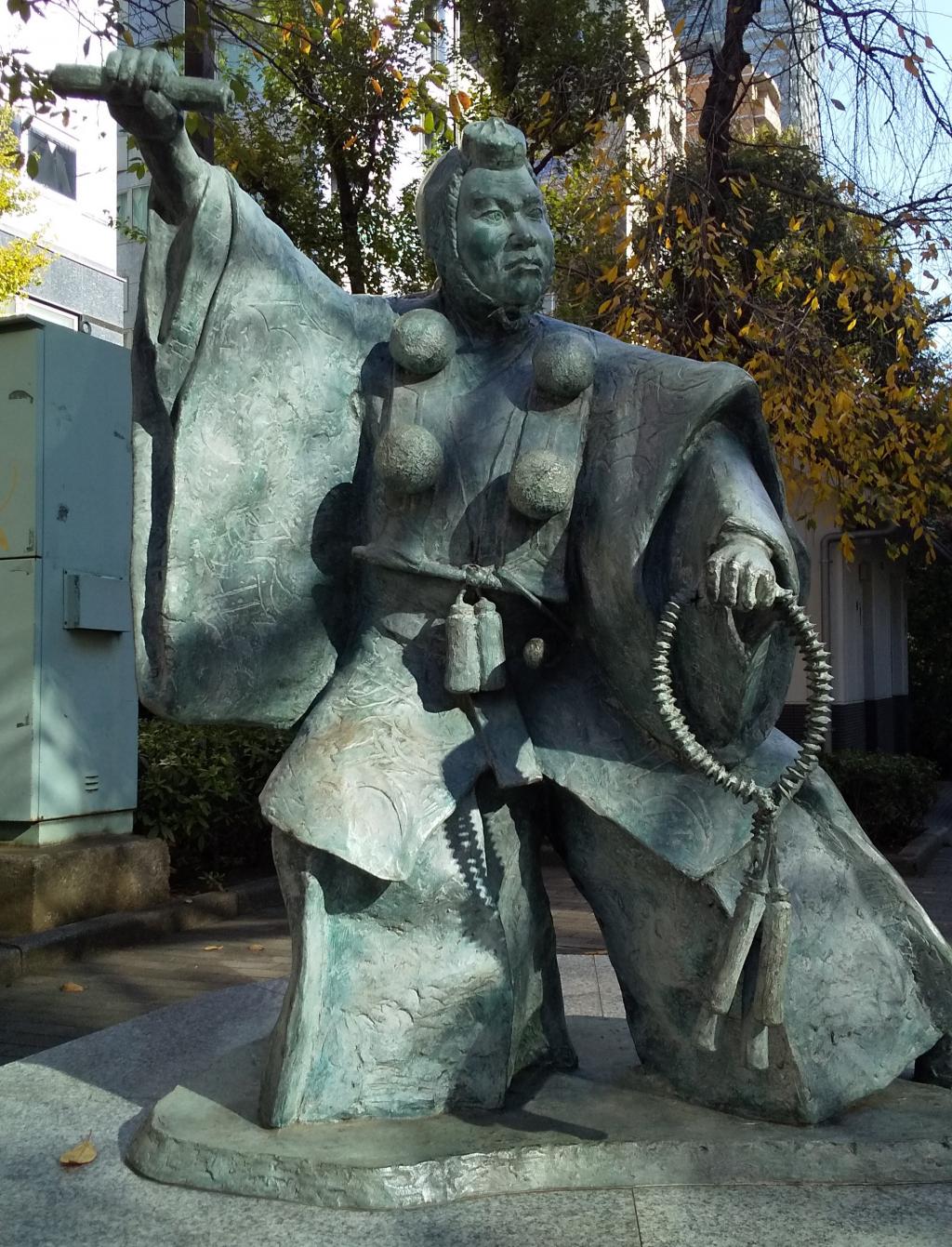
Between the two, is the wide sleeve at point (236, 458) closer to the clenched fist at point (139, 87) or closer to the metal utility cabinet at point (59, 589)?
the clenched fist at point (139, 87)

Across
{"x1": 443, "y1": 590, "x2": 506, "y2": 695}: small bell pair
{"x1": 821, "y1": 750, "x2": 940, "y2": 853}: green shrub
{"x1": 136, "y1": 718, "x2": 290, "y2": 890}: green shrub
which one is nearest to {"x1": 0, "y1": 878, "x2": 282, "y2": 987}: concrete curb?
{"x1": 136, "y1": 718, "x2": 290, "y2": 890}: green shrub

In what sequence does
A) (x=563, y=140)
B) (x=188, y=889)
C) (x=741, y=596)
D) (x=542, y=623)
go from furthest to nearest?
(x=563, y=140), (x=188, y=889), (x=542, y=623), (x=741, y=596)

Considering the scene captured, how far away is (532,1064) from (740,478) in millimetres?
1367

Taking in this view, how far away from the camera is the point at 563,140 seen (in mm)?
11094

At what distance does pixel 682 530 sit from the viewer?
261cm

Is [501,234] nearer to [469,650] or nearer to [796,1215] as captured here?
[469,650]

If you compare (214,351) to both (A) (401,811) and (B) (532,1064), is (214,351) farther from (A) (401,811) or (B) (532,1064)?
(B) (532,1064)

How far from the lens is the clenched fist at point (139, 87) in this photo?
2406 millimetres

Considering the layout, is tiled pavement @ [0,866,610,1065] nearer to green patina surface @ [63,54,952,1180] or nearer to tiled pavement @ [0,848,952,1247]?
green patina surface @ [63,54,952,1180]

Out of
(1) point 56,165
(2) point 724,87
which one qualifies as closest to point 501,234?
(2) point 724,87

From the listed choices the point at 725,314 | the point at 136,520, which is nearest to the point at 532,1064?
the point at 136,520

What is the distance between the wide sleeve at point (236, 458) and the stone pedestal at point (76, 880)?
369 centimetres

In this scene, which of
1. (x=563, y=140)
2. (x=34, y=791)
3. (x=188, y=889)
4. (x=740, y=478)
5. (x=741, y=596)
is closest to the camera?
(x=741, y=596)

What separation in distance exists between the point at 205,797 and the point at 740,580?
6.06 m
